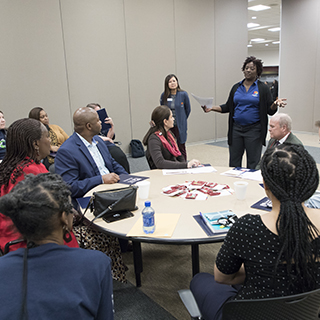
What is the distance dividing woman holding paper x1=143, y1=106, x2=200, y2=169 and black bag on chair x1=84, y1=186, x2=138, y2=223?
1.11 meters

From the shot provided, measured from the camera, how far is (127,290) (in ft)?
7.25

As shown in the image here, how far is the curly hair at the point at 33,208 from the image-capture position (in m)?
0.95

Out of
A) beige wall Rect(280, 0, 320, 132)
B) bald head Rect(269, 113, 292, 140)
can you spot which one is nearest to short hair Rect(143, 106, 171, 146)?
bald head Rect(269, 113, 292, 140)

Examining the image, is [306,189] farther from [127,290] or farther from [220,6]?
[220,6]

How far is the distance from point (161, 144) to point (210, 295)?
193cm

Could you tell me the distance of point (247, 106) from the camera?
3713 millimetres

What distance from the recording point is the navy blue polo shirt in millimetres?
3686

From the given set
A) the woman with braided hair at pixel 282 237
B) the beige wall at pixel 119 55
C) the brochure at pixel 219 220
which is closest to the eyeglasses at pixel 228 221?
the brochure at pixel 219 220

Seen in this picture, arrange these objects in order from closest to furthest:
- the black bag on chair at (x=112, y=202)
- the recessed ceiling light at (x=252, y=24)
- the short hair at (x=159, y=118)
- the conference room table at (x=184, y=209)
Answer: the conference room table at (x=184, y=209) < the black bag on chair at (x=112, y=202) < the short hair at (x=159, y=118) < the recessed ceiling light at (x=252, y=24)

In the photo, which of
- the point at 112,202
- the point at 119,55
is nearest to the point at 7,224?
the point at 112,202

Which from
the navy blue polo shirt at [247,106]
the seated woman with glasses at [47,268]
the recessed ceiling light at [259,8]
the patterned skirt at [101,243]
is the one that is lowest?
the patterned skirt at [101,243]

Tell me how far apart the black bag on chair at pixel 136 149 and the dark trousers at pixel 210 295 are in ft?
17.8

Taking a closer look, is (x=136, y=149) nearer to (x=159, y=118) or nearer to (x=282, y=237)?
(x=159, y=118)

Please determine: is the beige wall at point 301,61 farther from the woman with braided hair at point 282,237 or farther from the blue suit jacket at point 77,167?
the woman with braided hair at point 282,237
